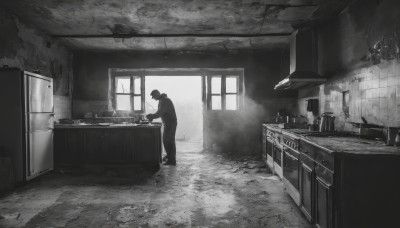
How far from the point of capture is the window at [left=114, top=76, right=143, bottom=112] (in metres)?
7.88

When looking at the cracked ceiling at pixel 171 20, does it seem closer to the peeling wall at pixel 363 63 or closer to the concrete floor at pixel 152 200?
the peeling wall at pixel 363 63

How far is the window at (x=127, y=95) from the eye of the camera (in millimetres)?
7879

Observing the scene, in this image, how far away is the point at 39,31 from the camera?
5.70 m

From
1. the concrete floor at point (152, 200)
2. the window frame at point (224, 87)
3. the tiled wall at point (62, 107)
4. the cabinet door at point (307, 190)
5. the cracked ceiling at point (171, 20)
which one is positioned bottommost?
the concrete floor at point (152, 200)

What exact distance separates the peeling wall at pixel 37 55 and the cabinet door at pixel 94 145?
1.64 m

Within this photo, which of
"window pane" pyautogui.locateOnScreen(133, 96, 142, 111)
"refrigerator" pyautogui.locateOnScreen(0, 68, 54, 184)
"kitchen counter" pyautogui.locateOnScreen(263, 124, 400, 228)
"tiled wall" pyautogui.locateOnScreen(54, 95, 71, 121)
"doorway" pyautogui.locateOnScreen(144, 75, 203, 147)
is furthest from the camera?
"doorway" pyautogui.locateOnScreen(144, 75, 203, 147)

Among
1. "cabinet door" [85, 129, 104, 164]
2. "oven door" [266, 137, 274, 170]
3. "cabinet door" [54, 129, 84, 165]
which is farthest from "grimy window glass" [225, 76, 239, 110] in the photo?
"cabinet door" [54, 129, 84, 165]

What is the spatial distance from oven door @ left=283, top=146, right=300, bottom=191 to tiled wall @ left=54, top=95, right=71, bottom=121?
18.9 ft

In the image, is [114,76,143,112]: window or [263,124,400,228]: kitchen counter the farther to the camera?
[114,76,143,112]: window

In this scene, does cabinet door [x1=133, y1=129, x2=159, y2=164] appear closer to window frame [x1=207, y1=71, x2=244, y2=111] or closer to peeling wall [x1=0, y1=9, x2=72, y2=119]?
peeling wall [x1=0, y1=9, x2=72, y2=119]

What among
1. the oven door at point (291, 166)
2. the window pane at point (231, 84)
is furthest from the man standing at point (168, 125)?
the oven door at point (291, 166)

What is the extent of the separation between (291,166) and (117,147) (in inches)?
150

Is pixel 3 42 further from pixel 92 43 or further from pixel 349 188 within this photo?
pixel 349 188

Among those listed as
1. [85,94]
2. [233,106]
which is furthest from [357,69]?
[85,94]
